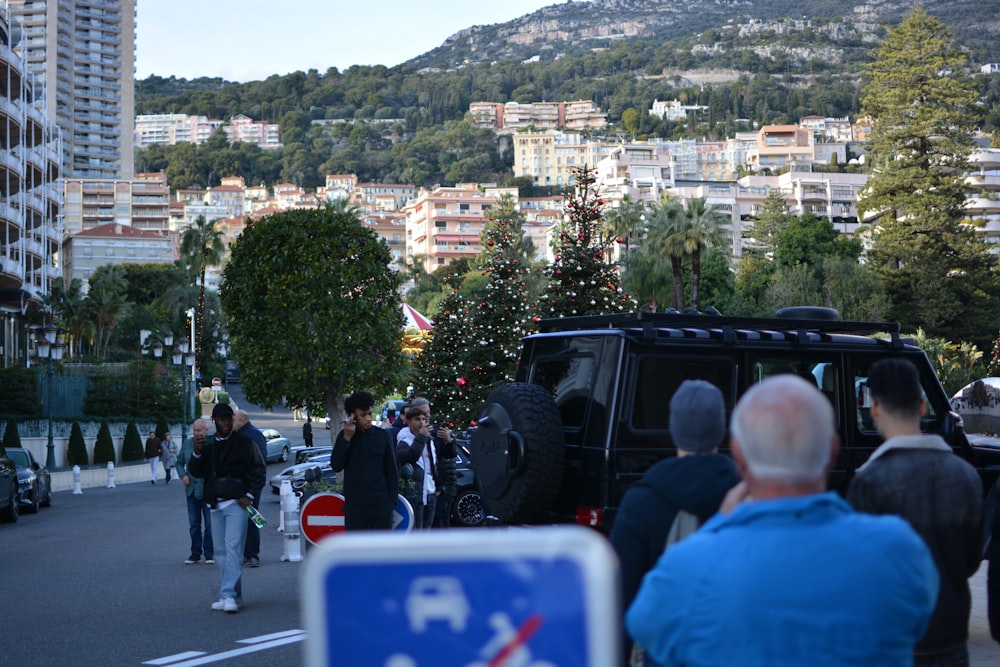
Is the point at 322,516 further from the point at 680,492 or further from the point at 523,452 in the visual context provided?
the point at 680,492

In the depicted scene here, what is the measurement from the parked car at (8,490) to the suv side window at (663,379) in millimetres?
15703

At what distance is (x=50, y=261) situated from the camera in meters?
67.9

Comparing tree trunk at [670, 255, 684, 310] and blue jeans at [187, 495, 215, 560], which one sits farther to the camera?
tree trunk at [670, 255, 684, 310]

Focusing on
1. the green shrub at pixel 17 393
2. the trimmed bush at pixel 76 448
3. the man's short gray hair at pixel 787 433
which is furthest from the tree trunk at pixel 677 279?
the man's short gray hair at pixel 787 433

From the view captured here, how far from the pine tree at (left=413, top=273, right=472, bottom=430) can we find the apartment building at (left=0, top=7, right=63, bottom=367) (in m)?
22.2

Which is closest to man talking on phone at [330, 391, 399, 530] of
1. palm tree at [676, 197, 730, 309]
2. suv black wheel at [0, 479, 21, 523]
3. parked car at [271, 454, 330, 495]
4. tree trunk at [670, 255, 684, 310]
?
suv black wheel at [0, 479, 21, 523]

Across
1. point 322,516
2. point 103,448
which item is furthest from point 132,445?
point 322,516

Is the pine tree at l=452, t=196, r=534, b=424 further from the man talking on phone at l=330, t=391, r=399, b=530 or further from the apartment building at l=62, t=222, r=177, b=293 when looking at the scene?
the apartment building at l=62, t=222, r=177, b=293

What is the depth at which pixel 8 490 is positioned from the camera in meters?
22.2

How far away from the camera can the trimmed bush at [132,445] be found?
1767 inches

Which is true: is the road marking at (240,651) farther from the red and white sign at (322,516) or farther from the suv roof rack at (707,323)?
the suv roof rack at (707,323)

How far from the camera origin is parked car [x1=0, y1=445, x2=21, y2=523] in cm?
2178

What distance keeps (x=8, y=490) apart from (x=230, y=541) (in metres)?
13.0

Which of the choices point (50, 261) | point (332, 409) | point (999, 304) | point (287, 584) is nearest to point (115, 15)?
point (50, 261)
